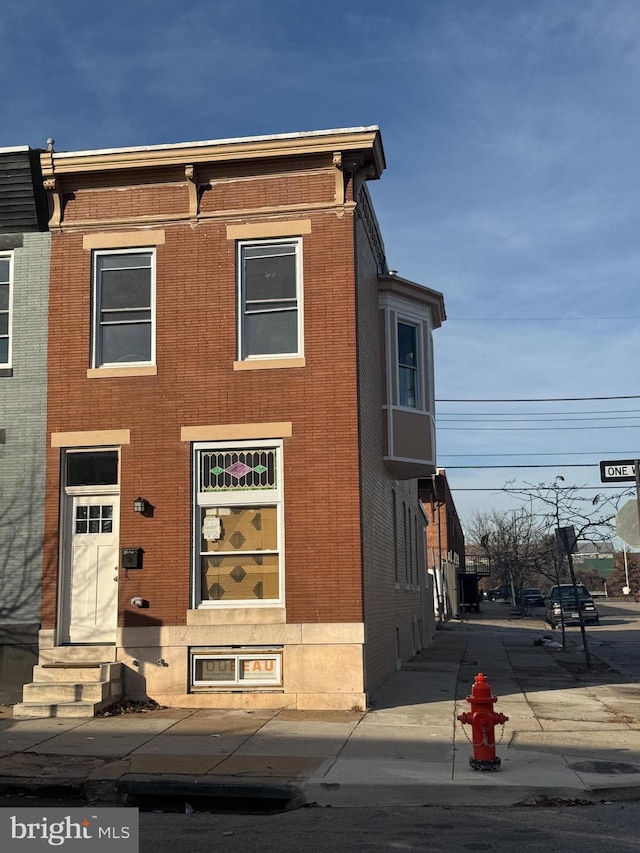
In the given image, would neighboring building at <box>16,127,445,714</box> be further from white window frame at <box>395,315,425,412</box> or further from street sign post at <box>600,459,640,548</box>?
street sign post at <box>600,459,640,548</box>

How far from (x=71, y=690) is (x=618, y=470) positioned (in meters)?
8.05

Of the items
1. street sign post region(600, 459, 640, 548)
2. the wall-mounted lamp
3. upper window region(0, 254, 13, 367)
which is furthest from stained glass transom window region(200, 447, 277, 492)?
street sign post region(600, 459, 640, 548)

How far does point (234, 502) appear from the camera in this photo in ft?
43.5

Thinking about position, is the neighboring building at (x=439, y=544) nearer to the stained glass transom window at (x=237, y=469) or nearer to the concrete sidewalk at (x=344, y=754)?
the concrete sidewalk at (x=344, y=754)

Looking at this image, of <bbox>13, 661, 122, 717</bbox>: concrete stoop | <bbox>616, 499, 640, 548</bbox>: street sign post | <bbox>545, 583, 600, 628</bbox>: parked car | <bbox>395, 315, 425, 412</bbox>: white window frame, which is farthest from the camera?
<bbox>545, 583, 600, 628</bbox>: parked car

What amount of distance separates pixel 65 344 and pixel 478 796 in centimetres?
916

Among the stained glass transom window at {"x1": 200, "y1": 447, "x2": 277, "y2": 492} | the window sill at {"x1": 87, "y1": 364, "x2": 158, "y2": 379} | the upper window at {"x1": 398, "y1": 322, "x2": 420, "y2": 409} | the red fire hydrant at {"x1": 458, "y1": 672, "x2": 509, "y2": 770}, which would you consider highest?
the upper window at {"x1": 398, "y1": 322, "x2": 420, "y2": 409}

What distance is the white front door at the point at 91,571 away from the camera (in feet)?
44.2

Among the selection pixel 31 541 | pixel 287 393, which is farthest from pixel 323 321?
pixel 31 541

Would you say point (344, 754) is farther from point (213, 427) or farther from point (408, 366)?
point (408, 366)

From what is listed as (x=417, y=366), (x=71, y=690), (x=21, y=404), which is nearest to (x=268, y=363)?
(x=417, y=366)

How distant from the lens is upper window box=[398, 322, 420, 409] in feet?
52.6

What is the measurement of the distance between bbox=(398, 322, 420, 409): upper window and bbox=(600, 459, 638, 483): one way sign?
4.22 meters

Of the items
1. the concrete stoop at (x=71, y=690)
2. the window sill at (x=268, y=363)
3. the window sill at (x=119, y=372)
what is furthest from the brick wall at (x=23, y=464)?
the window sill at (x=268, y=363)
